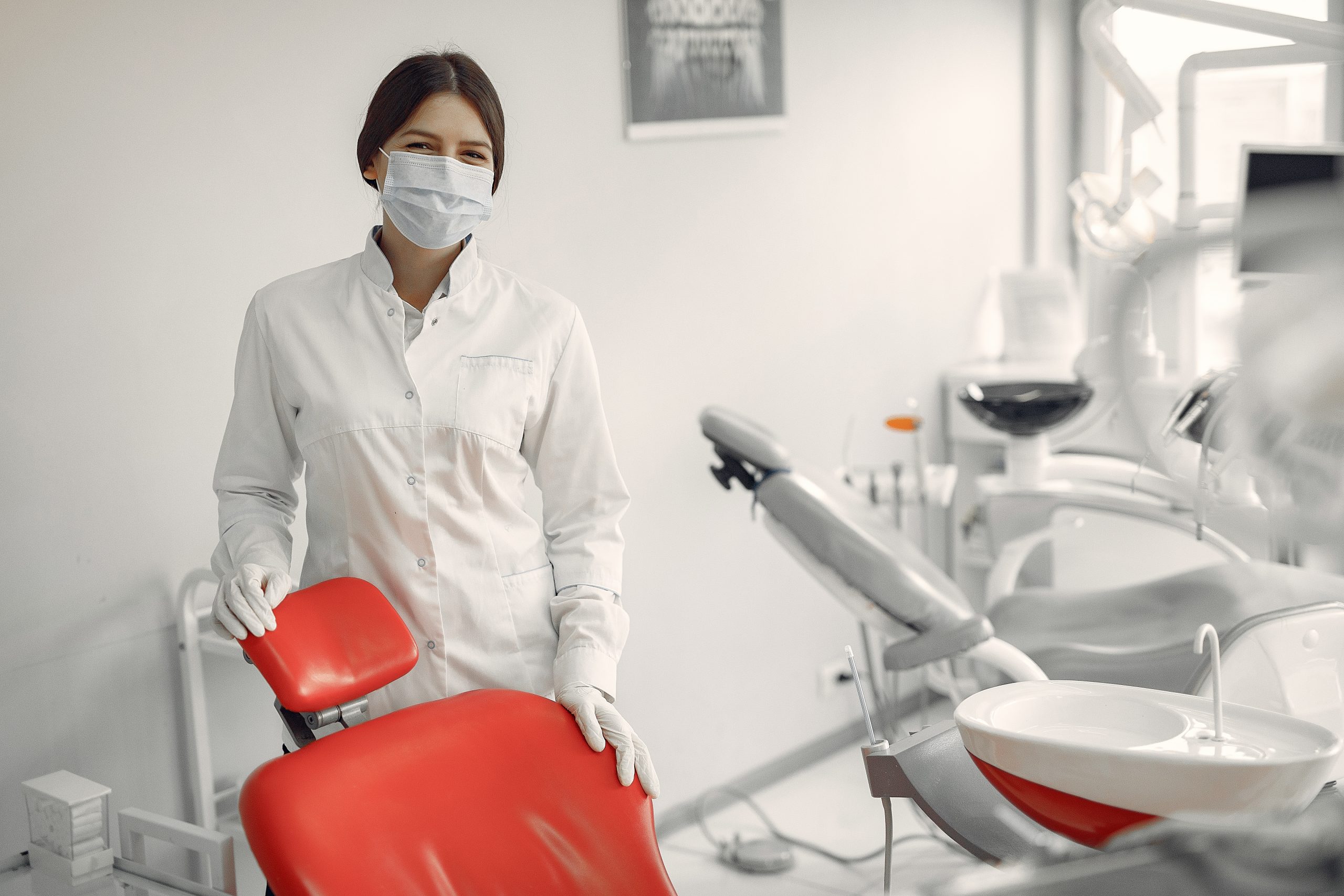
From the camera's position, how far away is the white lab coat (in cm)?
134

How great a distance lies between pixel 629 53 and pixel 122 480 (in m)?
1.29

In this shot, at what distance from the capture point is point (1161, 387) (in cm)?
137

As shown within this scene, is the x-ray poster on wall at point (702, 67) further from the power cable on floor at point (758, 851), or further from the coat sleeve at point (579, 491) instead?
the power cable on floor at point (758, 851)

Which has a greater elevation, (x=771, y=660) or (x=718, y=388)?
(x=718, y=388)

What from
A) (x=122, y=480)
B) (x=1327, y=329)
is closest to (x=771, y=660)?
→ (x=122, y=480)

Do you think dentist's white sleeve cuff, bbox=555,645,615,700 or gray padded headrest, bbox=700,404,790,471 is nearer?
dentist's white sleeve cuff, bbox=555,645,615,700

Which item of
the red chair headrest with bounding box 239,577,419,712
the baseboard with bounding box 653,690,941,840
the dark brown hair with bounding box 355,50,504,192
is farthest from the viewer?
the baseboard with bounding box 653,690,941,840

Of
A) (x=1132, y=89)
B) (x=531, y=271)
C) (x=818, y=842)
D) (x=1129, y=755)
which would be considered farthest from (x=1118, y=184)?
(x=1129, y=755)

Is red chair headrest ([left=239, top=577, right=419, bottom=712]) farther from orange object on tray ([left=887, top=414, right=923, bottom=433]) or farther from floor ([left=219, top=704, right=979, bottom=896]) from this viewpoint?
orange object on tray ([left=887, top=414, right=923, bottom=433])

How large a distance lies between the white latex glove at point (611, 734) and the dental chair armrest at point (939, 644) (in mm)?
615

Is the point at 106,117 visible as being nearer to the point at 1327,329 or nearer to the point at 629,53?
the point at 629,53

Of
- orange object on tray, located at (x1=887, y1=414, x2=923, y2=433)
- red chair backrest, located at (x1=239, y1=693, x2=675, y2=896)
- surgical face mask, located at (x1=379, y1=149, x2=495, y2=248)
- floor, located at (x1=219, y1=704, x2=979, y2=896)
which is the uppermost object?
surgical face mask, located at (x1=379, y1=149, x2=495, y2=248)

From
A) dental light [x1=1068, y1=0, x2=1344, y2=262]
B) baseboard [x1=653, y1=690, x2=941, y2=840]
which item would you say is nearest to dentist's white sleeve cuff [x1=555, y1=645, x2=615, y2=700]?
dental light [x1=1068, y1=0, x2=1344, y2=262]

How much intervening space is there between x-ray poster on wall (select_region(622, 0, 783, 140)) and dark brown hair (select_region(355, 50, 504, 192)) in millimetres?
1068
